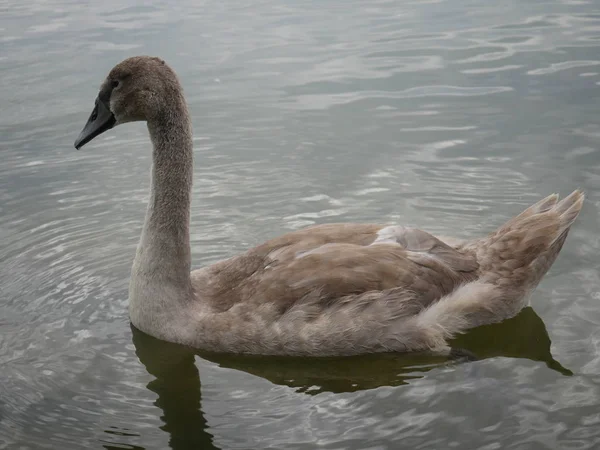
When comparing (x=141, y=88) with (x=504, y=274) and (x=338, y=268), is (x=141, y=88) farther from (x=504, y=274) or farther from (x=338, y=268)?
(x=504, y=274)

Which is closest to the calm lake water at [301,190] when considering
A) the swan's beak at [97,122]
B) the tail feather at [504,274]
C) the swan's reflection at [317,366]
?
the swan's reflection at [317,366]

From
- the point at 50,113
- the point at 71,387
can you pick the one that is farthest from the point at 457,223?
the point at 50,113

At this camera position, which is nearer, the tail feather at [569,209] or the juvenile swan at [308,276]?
the juvenile swan at [308,276]

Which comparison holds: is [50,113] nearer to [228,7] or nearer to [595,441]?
[228,7]

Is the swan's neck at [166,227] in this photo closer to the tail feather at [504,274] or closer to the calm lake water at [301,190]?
the calm lake water at [301,190]

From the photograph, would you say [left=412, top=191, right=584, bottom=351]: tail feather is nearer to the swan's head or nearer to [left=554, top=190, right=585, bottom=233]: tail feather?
[left=554, top=190, right=585, bottom=233]: tail feather

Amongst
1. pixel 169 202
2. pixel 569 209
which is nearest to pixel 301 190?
pixel 169 202

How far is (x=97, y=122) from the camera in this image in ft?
25.3

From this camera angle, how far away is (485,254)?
765 centimetres

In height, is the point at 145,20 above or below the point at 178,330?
above

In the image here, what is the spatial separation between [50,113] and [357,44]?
5615mm

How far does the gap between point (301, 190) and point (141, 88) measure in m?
3.21

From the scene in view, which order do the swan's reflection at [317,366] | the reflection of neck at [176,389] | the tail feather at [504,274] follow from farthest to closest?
1. the tail feather at [504,274]
2. the swan's reflection at [317,366]
3. the reflection of neck at [176,389]

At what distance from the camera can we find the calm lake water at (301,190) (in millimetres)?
6242
